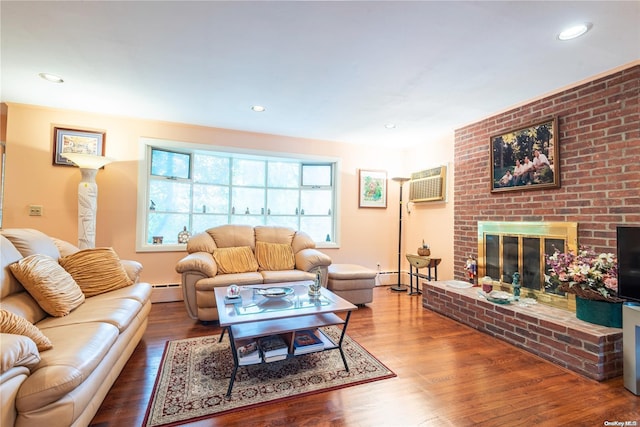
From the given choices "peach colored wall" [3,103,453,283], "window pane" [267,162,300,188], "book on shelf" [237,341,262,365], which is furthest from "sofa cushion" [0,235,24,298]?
"window pane" [267,162,300,188]

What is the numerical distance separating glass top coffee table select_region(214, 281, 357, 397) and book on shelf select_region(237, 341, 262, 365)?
0.02m

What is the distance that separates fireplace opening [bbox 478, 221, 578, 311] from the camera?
2.66 meters

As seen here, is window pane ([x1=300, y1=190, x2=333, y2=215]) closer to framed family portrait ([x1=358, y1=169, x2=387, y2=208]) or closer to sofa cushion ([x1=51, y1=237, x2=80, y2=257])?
framed family portrait ([x1=358, y1=169, x2=387, y2=208])

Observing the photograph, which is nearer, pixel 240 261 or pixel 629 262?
pixel 629 262

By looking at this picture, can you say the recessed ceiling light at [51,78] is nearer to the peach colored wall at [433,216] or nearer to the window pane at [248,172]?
the window pane at [248,172]

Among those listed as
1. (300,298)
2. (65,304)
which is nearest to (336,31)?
(300,298)

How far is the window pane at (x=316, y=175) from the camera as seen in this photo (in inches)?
188

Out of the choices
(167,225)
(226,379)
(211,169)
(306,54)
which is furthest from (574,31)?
(167,225)

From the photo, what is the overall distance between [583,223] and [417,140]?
248 centimetres

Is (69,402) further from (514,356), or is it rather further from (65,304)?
(514,356)

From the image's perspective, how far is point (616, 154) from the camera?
7.57ft

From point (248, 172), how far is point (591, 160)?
161 inches

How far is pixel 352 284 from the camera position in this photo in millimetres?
3551

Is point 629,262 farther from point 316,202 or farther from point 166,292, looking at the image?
point 166,292
